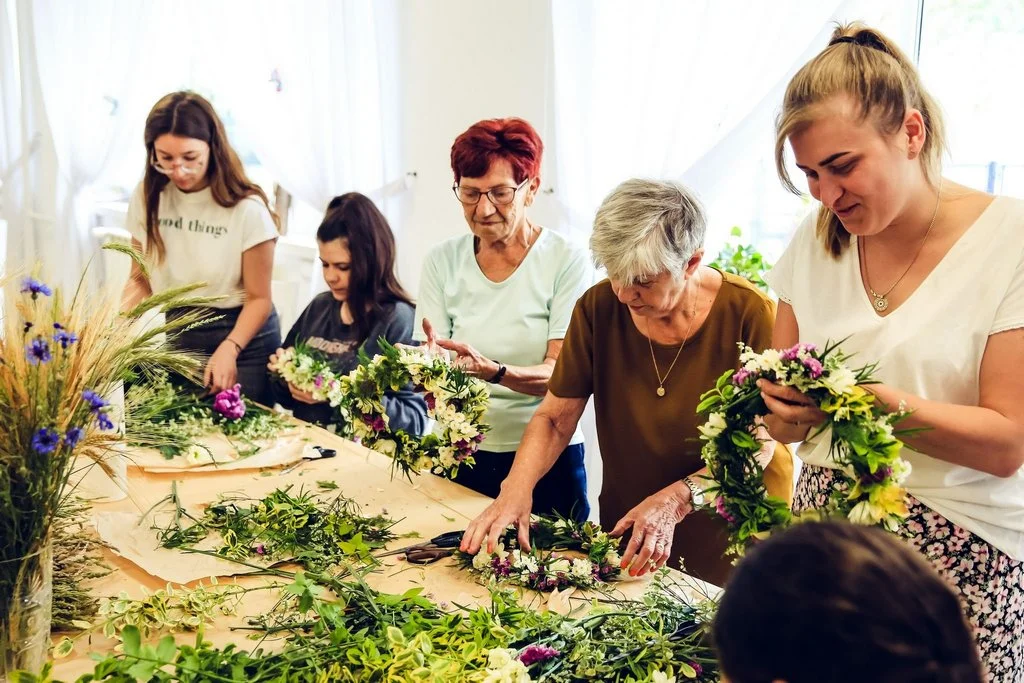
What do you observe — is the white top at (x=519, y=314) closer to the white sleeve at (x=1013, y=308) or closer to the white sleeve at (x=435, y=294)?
the white sleeve at (x=435, y=294)

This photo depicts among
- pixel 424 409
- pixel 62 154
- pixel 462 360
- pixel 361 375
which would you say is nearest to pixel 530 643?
pixel 361 375

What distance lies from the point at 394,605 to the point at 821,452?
35.5 inches

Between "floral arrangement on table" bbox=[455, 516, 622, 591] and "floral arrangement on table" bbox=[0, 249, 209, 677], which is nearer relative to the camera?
"floral arrangement on table" bbox=[0, 249, 209, 677]

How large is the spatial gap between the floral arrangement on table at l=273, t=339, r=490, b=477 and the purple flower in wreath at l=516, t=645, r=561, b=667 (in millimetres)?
742

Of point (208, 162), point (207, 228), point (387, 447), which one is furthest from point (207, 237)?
point (387, 447)

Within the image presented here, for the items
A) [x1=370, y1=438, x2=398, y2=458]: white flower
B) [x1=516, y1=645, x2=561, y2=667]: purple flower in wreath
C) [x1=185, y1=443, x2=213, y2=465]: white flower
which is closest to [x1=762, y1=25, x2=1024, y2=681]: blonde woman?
[x1=516, y1=645, x2=561, y2=667]: purple flower in wreath

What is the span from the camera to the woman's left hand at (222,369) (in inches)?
141

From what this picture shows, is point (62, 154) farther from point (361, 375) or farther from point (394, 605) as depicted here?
point (394, 605)

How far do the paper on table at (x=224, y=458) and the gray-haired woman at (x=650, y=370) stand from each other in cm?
82

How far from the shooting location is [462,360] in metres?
2.71

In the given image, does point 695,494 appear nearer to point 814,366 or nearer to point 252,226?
point 814,366

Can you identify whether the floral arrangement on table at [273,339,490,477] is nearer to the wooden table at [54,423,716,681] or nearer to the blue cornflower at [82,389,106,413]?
the wooden table at [54,423,716,681]

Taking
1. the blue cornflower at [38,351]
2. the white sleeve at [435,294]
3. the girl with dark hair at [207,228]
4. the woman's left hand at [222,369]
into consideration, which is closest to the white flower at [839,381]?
the blue cornflower at [38,351]

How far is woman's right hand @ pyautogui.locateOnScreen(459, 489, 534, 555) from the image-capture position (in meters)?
2.14
